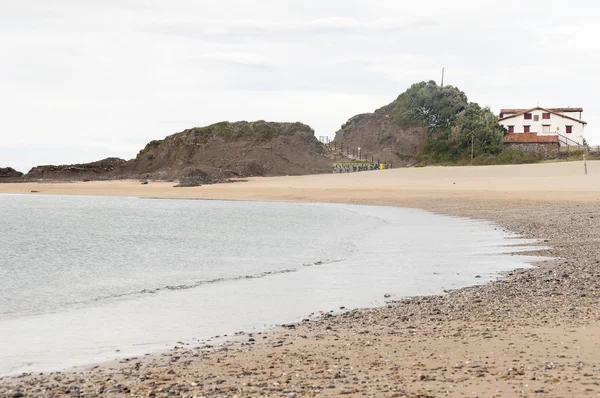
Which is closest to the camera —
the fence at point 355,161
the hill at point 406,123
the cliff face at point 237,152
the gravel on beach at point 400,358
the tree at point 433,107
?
the gravel on beach at point 400,358

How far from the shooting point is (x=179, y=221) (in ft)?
125

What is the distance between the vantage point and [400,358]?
7910 millimetres

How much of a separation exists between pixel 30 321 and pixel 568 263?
11.4m

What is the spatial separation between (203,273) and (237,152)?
73970 millimetres

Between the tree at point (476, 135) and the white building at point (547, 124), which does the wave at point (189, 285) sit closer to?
the tree at point (476, 135)

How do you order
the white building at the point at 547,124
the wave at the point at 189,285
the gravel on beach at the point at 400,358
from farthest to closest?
1. the white building at the point at 547,124
2. the wave at the point at 189,285
3. the gravel on beach at the point at 400,358

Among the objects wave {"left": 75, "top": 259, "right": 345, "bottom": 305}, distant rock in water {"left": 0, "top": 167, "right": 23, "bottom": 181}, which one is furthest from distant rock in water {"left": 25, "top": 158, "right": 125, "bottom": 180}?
wave {"left": 75, "top": 259, "right": 345, "bottom": 305}

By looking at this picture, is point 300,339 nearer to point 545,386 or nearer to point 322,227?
point 545,386

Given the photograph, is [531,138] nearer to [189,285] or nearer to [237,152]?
[237,152]

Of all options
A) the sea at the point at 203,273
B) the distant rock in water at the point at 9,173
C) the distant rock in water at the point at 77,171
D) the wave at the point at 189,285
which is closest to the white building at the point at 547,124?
the distant rock in water at the point at 77,171

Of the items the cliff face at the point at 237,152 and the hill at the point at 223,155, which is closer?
the cliff face at the point at 237,152

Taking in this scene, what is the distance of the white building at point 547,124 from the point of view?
9988 cm

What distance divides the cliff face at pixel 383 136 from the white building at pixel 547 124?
519 inches

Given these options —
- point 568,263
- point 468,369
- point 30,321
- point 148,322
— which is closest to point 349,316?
point 148,322
